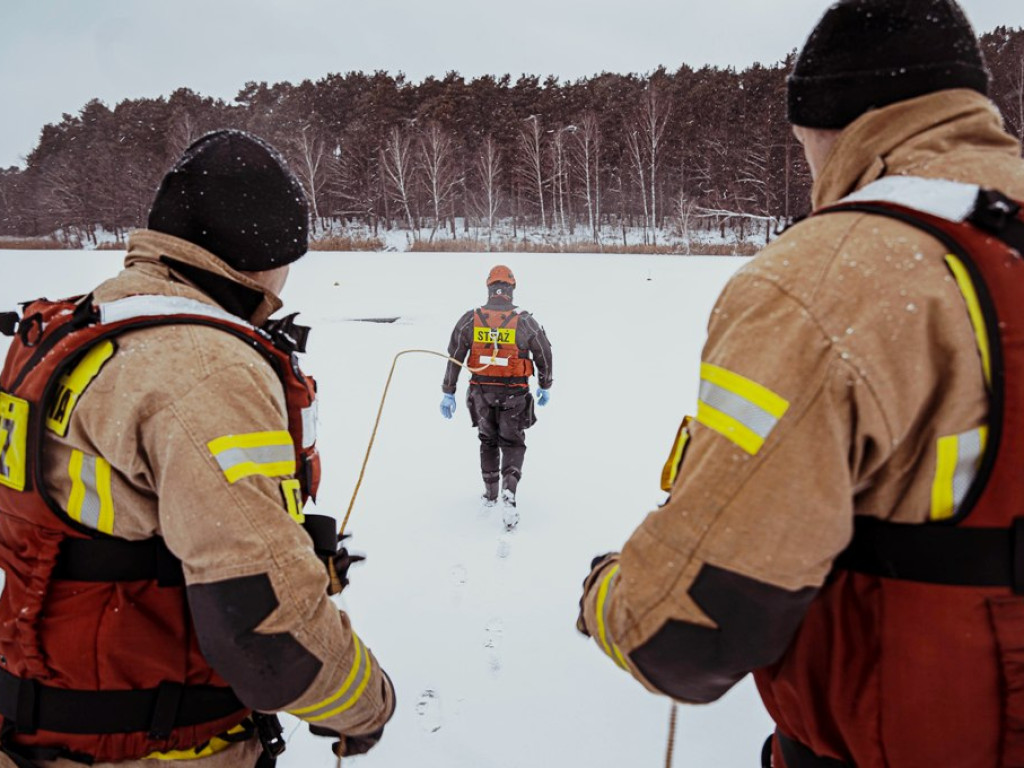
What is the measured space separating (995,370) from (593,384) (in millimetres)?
8709

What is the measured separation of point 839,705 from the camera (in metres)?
1.08

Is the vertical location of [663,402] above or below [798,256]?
below

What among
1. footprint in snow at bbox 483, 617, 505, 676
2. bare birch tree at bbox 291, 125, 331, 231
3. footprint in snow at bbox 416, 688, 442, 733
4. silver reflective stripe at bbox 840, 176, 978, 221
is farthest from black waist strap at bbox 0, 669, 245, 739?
bare birch tree at bbox 291, 125, 331, 231

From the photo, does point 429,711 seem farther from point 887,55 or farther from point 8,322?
point 887,55

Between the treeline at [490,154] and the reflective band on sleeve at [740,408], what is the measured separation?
3242 cm

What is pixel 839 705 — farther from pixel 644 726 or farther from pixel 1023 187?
pixel 644 726

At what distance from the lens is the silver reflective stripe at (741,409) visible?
38.6 inches

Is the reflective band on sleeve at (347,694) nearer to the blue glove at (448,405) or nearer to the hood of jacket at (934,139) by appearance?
the hood of jacket at (934,139)

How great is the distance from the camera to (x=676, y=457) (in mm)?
1229

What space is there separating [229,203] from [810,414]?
4.56 ft

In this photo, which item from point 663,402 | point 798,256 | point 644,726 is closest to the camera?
point 798,256

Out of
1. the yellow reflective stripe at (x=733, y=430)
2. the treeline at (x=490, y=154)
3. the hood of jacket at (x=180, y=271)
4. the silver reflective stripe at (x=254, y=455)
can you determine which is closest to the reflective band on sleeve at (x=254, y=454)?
the silver reflective stripe at (x=254, y=455)

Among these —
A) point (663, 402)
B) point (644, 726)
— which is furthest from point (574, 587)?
point (663, 402)

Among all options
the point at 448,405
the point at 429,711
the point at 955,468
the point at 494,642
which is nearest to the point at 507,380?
the point at 448,405
